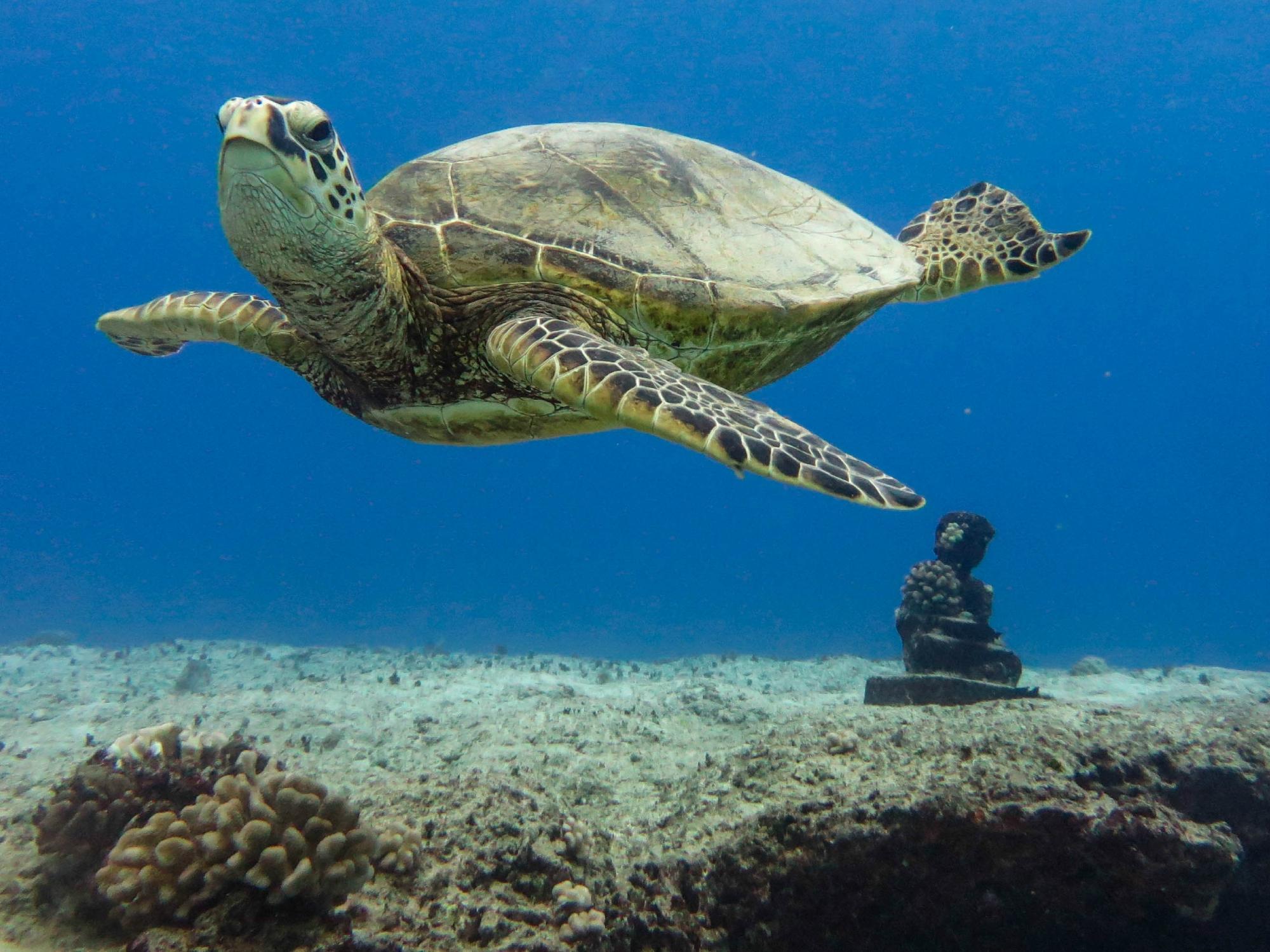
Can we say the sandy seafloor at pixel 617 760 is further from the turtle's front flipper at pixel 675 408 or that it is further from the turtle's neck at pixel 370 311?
the turtle's neck at pixel 370 311

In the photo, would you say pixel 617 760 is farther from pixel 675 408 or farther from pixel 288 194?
pixel 288 194

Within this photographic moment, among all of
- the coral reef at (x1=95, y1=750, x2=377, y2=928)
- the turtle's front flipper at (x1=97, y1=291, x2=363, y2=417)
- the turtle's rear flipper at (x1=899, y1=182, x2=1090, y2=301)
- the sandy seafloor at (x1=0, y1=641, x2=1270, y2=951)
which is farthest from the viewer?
the turtle's rear flipper at (x1=899, y1=182, x2=1090, y2=301)

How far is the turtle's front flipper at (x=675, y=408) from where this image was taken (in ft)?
8.74

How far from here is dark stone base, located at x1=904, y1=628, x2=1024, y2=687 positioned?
6.70 meters

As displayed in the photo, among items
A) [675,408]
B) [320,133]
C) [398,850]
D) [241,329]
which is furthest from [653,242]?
[398,850]

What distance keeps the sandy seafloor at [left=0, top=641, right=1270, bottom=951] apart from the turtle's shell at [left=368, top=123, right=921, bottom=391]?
2616 mm

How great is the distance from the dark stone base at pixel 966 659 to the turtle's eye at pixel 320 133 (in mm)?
7205

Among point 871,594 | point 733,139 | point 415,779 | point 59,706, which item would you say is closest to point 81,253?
point 733,139

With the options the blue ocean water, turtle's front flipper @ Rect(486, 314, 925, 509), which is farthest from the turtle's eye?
the blue ocean water

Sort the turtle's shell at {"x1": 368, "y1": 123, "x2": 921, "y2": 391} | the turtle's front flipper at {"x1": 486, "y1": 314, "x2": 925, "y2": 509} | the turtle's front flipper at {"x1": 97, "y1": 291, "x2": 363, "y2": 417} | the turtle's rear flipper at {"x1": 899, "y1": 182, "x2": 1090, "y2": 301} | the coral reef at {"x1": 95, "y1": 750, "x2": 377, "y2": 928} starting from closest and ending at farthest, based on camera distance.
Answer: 1. the coral reef at {"x1": 95, "y1": 750, "x2": 377, "y2": 928}
2. the turtle's front flipper at {"x1": 486, "y1": 314, "x2": 925, "y2": 509}
3. the turtle's shell at {"x1": 368, "y1": 123, "x2": 921, "y2": 391}
4. the turtle's front flipper at {"x1": 97, "y1": 291, "x2": 363, "y2": 417}
5. the turtle's rear flipper at {"x1": 899, "y1": 182, "x2": 1090, "y2": 301}

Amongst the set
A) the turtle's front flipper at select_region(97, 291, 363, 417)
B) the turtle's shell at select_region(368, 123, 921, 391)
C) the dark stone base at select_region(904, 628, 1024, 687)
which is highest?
the turtle's shell at select_region(368, 123, 921, 391)

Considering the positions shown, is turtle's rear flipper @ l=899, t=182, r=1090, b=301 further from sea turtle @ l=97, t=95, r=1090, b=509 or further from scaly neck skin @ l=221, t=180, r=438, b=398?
scaly neck skin @ l=221, t=180, r=438, b=398

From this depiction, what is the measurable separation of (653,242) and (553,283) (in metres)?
0.76

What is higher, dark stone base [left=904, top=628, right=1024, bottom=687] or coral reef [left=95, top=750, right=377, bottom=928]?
dark stone base [left=904, top=628, right=1024, bottom=687]
